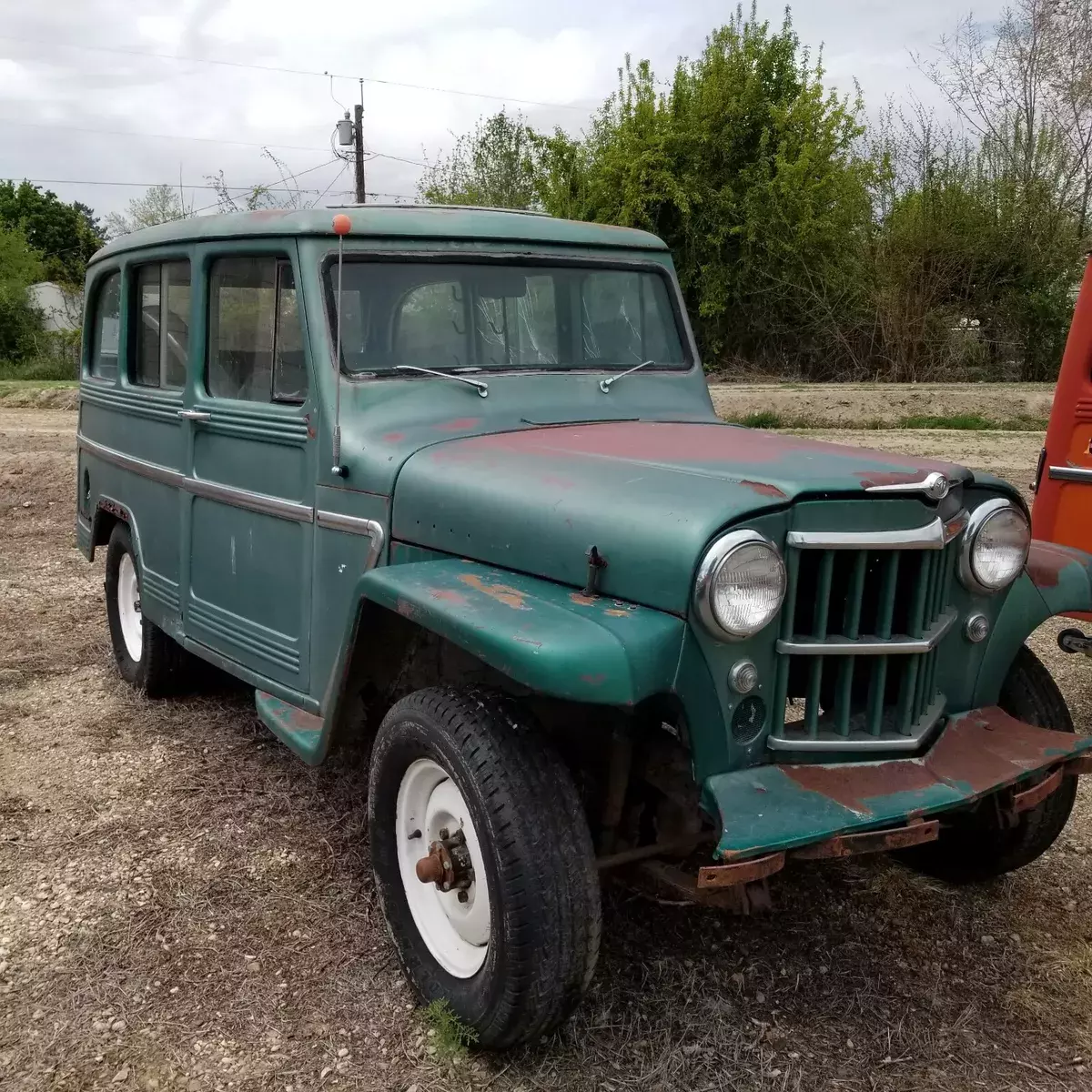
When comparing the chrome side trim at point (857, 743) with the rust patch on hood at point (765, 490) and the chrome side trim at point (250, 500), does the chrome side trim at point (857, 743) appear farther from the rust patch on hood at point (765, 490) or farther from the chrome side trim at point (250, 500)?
the chrome side trim at point (250, 500)

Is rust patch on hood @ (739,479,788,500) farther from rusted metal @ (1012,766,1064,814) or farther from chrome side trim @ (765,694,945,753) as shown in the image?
rusted metal @ (1012,766,1064,814)

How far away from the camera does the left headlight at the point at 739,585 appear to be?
2.15 m

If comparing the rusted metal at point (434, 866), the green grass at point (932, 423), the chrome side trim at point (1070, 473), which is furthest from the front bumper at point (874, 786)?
the green grass at point (932, 423)

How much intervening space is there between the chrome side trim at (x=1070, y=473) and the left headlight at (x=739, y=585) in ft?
10.2

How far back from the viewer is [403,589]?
8.02ft

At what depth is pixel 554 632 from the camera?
6.93 feet

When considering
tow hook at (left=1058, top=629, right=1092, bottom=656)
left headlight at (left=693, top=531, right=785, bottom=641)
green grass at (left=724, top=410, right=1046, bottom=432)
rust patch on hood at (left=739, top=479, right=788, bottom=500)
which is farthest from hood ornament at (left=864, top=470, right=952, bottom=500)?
green grass at (left=724, top=410, right=1046, bottom=432)

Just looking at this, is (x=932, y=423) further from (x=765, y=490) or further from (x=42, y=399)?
(x=42, y=399)

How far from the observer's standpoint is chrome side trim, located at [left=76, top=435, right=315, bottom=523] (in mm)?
3219

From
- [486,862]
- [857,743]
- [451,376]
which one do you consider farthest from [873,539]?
[451,376]

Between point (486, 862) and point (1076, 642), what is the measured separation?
310 centimetres

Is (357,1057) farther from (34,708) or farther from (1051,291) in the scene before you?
(1051,291)

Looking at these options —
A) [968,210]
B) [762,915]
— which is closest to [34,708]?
[762,915]

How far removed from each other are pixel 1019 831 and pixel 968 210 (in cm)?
1529
